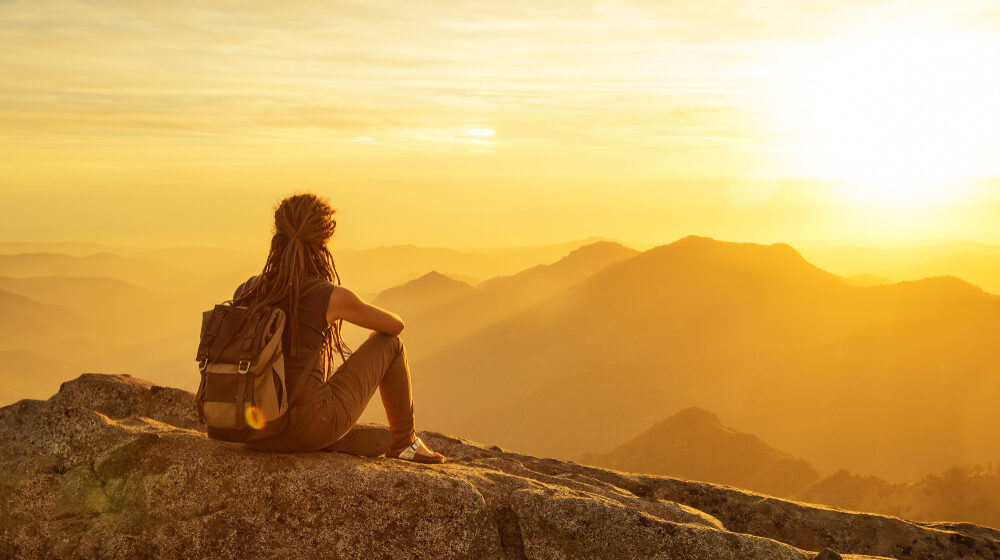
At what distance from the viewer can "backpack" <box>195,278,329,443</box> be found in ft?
20.6

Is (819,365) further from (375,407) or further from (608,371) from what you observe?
(375,407)

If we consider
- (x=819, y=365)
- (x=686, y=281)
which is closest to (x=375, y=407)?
(x=686, y=281)

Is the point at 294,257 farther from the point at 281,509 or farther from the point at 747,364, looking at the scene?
the point at 747,364

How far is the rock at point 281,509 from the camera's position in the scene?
6.48 m

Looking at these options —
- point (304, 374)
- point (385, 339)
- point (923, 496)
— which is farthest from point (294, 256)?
point (923, 496)

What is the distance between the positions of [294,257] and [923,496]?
229 ft

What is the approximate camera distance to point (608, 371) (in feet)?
506

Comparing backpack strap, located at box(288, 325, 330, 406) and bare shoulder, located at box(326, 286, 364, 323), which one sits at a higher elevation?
bare shoulder, located at box(326, 286, 364, 323)

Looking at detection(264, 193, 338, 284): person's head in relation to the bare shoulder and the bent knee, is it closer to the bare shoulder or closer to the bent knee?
the bare shoulder

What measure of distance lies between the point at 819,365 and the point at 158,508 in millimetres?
141178

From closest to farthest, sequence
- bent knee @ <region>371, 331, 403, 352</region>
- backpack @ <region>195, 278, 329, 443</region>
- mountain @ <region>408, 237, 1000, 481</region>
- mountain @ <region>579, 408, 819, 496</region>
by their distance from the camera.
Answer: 1. backpack @ <region>195, 278, 329, 443</region>
2. bent knee @ <region>371, 331, 403, 352</region>
3. mountain @ <region>579, 408, 819, 496</region>
4. mountain @ <region>408, 237, 1000, 481</region>

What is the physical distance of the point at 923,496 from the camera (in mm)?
61562

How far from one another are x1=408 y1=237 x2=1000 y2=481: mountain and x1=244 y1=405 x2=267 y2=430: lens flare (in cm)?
10868

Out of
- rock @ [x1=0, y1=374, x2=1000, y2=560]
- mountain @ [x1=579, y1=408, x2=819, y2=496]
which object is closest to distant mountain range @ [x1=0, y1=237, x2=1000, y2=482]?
mountain @ [x1=579, y1=408, x2=819, y2=496]
